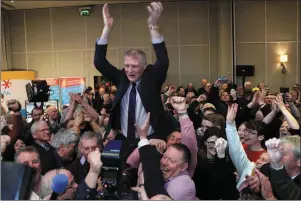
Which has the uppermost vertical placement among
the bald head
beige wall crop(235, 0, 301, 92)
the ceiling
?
the ceiling

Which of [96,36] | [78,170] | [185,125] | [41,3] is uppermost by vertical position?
[41,3]

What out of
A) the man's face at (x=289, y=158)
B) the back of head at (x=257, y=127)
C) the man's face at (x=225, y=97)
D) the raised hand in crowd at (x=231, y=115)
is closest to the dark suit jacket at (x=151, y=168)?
the man's face at (x=289, y=158)

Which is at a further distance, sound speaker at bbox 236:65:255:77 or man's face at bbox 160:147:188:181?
sound speaker at bbox 236:65:255:77

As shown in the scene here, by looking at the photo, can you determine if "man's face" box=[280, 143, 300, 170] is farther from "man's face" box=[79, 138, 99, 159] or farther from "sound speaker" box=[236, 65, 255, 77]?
"sound speaker" box=[236, 65, 255, 77]

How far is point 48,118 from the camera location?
4680mm

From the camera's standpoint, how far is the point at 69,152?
305cm

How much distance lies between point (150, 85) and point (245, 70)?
28.4ft

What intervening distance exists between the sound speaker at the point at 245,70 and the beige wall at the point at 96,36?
74 centimetres

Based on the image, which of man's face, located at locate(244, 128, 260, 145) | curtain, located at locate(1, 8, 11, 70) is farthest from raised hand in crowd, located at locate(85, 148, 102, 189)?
curtain, located at locate(1, 8, 11, 70)

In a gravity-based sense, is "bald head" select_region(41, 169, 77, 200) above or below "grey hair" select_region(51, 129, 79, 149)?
below

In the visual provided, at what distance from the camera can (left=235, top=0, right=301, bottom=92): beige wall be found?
427 inches

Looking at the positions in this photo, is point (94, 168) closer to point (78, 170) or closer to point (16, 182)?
point (16, 182)

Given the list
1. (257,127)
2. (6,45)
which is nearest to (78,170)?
(257,127)

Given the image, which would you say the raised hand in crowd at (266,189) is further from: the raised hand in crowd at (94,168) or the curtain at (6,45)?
the curtain at (6,45)
